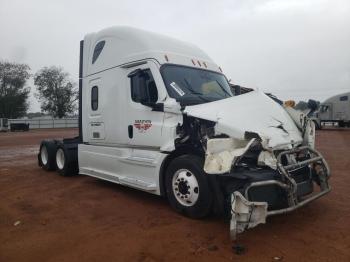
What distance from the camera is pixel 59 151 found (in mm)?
10180

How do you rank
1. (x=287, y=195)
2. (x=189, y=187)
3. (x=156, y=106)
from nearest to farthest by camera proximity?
(x=287, y=195) < (x=189, y=187) < (x=156, y=106)

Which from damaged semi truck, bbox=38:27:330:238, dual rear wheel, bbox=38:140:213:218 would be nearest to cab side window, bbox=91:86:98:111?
damaged semi truck, bbox=38:27:330:238

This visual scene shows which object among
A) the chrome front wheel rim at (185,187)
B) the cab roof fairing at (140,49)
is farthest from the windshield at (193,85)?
the chrome front wheel rim at (185,187)

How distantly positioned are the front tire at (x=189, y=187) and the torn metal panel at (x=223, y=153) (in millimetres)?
529

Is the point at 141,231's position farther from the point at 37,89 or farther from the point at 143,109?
the point at 37,89

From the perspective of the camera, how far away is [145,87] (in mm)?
6570

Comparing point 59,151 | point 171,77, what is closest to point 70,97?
point 59,151

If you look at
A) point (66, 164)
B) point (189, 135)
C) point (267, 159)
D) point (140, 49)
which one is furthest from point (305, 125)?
point (66, 164)

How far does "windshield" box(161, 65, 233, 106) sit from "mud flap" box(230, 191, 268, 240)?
6.97 feet

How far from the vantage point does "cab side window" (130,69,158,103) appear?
6453 millimetres

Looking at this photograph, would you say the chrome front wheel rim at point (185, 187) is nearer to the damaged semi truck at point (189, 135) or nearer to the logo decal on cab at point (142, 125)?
the damaged semi truck at point (189, 135)

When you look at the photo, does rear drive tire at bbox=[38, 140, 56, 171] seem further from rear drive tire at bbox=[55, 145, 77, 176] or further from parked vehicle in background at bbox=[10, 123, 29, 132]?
parked vehicle in background at bbox=[10, 123, 29, 132]

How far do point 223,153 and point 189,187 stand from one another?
998 mm

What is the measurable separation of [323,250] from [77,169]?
274 inches
